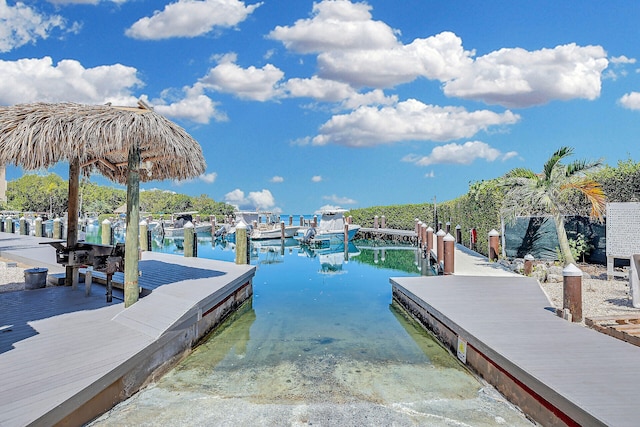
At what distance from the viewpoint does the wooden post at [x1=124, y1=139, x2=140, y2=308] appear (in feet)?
21.1

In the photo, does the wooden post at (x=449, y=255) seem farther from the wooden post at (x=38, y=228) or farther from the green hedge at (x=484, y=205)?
the wooden post at (x=38, y=228)

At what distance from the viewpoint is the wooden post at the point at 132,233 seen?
6.42 meters

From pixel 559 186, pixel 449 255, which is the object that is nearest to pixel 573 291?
pixel 449 255

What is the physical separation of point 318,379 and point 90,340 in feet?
9.62

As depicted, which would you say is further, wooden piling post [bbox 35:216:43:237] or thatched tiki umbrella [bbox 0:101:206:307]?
wooden piling post [bbox 35:216:43:237]

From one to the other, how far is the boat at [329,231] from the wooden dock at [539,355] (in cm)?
1918

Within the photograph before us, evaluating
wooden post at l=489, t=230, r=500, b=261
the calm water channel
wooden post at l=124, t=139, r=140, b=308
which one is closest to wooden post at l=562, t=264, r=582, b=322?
the calm water channel

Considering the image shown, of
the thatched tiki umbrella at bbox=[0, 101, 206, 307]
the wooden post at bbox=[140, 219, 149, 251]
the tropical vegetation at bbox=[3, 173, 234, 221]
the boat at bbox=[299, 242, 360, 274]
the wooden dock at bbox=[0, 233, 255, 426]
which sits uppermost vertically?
the tropical vegetation at bbox=[3, 173, 234, 221]

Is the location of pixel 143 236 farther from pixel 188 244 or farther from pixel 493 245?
pixel 493 245

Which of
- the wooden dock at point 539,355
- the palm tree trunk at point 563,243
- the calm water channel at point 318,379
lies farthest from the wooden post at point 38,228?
the palm tree trunk at point 563,243

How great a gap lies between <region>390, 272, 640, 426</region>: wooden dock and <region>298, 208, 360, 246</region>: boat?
19.2 m

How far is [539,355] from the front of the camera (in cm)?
460

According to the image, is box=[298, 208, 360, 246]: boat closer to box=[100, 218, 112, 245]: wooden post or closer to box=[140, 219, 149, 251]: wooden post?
box=[140, 219, 149, 251]: wooden post

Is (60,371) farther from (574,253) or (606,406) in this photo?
(574,253)
